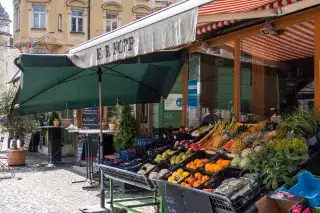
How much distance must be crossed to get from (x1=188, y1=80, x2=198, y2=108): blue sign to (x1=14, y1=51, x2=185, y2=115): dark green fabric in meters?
0.36

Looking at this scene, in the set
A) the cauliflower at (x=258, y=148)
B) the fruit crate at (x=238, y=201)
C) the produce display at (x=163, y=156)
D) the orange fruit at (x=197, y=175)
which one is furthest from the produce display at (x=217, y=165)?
the produce display at (x=163, y=156)

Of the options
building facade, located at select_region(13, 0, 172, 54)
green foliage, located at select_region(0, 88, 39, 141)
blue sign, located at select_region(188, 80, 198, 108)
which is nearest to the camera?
blue sign, located at select_region(188, 80, 198, 108)

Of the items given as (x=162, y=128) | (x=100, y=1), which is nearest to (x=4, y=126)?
(x=162, y=128)

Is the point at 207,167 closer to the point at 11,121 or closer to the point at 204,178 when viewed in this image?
the point at 204,178

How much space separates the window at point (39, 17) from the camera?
3184 cm

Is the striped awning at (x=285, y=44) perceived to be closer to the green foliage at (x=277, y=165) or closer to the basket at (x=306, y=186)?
the green foliage at (x=277, y=165)

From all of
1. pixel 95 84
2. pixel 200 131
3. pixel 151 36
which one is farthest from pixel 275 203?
pixel 95 84

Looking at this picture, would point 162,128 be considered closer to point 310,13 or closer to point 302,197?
point 310,13

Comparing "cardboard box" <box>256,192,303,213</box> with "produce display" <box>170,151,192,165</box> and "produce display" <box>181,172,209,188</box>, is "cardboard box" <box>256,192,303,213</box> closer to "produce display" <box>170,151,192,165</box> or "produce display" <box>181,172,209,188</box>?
"produce display" <box>181,172,209,188</box>

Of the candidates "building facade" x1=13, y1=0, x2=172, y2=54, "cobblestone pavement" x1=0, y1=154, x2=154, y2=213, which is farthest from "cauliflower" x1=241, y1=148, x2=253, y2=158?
"building facade" x1=13, y1=0, x2=172, y2=54

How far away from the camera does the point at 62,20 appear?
3212cm

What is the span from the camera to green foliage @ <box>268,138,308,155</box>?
4.14m

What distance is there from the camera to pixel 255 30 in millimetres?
6539

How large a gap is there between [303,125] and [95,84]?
15.7ft
